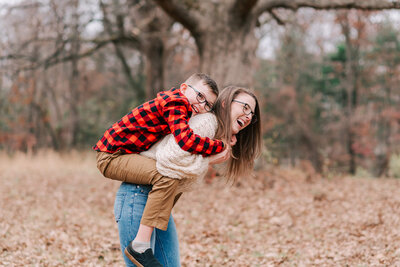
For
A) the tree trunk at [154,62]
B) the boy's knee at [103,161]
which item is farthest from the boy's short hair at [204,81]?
the tree trunk at [154,62]

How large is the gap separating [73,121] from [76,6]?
4854 millimetres

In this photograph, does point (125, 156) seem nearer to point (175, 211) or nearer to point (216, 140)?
point (216, 140)

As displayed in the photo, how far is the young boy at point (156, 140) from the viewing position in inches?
80.7

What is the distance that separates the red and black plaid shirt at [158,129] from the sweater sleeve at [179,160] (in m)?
0.04

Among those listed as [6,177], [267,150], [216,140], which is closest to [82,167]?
[6,177]

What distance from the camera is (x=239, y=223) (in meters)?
5.91

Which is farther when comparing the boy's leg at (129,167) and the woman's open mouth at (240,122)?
the woman's open mouth at (240,122)

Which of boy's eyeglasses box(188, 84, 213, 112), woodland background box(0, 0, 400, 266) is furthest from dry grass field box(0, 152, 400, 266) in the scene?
boy's eyeglasses box(188, 84, 213, 112)

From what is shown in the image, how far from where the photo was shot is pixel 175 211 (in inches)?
255

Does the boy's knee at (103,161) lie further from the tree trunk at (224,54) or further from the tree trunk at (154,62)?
the tree trunk at (154,62)

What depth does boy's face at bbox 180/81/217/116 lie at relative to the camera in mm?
2242

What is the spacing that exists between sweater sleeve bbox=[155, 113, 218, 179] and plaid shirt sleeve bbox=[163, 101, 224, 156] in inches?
1.6

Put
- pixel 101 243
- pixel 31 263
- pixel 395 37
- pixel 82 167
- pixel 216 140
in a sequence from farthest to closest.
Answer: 1. pixel 395 37
2. pixel 82 167
3. pixel 101 243
4. pixel 31 263
5. pixel 216 140

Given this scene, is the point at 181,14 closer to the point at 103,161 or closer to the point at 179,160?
the point at 103,161
